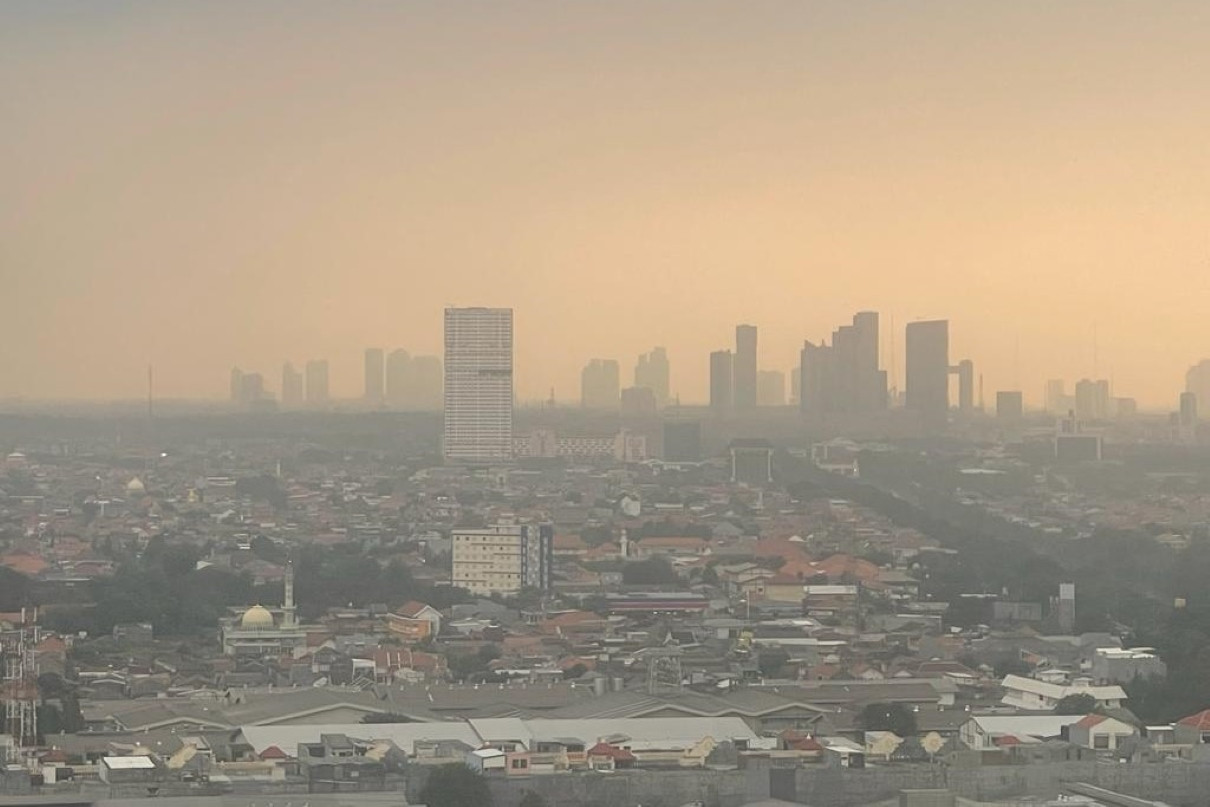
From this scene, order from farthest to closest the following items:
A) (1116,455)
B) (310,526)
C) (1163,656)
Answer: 1. (1116,455)
2. (310,526)
3. (1163,656)

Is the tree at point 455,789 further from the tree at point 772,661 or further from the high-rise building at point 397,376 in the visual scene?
the high-rise building at point 397,376

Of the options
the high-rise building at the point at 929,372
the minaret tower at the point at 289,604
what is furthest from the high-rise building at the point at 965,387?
the minaret tower at the point at 289,604

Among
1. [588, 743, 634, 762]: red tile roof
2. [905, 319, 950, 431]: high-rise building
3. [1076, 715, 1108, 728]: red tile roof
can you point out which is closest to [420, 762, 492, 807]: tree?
[588, 743, 634, 762]: red tile roof

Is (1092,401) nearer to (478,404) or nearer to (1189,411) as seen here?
(1189,411)

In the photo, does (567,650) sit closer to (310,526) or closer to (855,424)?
(310,526)

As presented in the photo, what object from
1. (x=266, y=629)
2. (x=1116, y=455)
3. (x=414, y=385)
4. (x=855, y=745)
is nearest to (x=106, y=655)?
(x=266, y=629)

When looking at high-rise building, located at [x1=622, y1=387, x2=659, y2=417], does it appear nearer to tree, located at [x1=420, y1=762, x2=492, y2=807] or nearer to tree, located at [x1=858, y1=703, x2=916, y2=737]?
tree, located at [x1=858, y1=703, x2=916, y2=737]

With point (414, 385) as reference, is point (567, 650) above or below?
below
